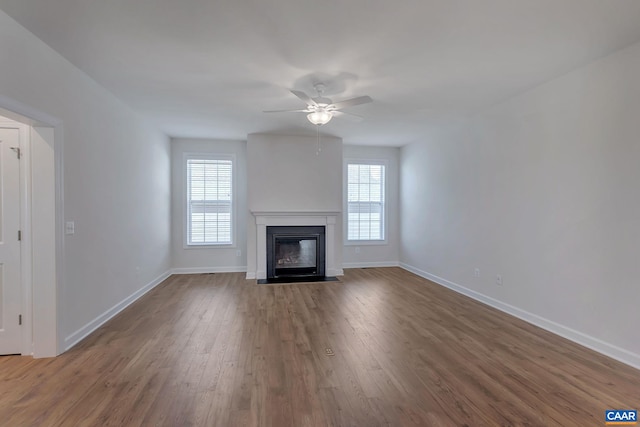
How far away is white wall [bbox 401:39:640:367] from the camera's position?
8.21 ft

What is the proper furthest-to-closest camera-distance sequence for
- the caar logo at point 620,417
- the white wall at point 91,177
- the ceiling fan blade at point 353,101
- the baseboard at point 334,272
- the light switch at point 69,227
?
the baseboard at point 334,272, the ceiling fan blade at point 353,101, the light switch at point 69,227, the white wall at point 91,177, the caar logo at point 620,417

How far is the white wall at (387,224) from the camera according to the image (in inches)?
253

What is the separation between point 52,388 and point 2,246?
132 cm

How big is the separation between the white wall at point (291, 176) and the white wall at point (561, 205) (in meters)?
2.19

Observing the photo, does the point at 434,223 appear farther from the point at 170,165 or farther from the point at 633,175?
the point at 170,165

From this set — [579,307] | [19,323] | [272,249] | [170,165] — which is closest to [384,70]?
[579,307]

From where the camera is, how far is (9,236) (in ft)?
8.27

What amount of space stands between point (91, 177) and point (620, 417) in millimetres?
4777

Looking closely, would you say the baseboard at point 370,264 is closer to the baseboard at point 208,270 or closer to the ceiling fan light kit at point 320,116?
the baseboard at point 208,270

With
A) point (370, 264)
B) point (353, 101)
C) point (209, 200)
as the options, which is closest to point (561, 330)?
point (353, 101)

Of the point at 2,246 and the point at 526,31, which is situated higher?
the point at 526,31

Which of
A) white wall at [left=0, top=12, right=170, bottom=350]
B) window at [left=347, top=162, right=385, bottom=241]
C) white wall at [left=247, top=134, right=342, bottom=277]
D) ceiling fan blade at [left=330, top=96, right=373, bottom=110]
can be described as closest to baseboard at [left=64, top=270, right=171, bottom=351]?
white wall at [left=0, top=12, right=170, bottom=350]

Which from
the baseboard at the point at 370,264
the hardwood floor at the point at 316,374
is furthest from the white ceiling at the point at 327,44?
the baseboard at the point at 370,264

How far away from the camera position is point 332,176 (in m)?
5.77
